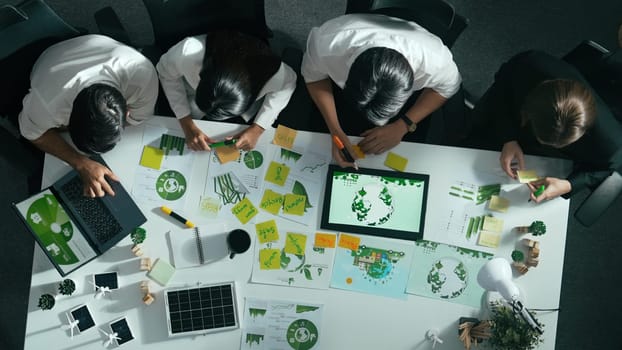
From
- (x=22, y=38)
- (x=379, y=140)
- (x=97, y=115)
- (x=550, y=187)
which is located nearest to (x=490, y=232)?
(x=550, y=187)

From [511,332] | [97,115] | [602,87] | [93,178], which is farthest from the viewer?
[602,87]

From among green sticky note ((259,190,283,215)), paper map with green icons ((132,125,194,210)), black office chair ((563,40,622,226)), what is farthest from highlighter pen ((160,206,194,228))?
black office chair ((563,40,622,226))

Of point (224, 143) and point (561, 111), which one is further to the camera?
point (224, 143)

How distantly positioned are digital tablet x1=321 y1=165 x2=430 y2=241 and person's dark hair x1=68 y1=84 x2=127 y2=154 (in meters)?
0.79

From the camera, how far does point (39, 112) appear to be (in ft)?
5.61

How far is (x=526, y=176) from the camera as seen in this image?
1828 mm

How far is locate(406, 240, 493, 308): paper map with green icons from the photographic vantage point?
1832 mm

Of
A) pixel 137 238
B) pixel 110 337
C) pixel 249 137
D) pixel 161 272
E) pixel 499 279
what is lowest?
pixel 110 337

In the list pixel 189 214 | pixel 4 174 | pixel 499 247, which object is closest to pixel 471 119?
pixel 499 247

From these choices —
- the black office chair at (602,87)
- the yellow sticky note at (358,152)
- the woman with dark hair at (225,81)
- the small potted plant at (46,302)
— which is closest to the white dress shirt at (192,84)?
the woman with dark hair at (225,81)

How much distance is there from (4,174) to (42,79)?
3.65ft

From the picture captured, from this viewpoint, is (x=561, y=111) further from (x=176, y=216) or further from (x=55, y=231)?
(x=55, y=231)

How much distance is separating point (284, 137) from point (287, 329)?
29.1 inches

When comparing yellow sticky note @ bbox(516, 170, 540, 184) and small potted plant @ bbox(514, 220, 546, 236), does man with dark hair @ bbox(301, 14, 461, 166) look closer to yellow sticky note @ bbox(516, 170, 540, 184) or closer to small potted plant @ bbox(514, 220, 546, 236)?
yellow sticky note @ bbox(516, 170, 540, 184)
